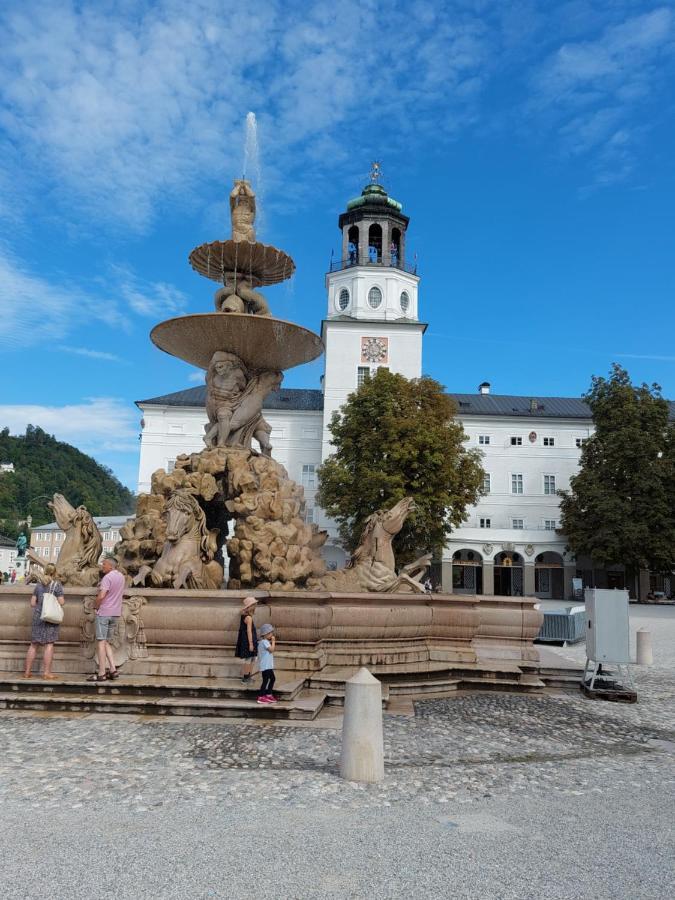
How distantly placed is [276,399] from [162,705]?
52901mm

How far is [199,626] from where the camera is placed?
8336mm

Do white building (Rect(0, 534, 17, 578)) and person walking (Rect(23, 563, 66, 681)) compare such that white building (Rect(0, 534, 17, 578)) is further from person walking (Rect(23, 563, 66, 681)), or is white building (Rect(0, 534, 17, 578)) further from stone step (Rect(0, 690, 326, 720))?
stone step (Rect(0, 690, 326, 720))

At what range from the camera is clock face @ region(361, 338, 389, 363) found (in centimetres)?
5438

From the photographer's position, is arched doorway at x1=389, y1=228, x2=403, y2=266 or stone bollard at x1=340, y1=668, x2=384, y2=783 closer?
stone bollard at x1=340, y1=668, x2=384, y2=783

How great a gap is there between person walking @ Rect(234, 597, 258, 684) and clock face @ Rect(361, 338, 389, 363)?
47146mm

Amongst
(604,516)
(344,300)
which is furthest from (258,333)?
(344,300)

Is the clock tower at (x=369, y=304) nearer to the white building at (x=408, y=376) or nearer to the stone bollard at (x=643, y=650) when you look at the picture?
the white building at (x=408, y=376)

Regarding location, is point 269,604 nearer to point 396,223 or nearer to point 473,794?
point 473,794

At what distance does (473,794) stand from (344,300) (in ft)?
175

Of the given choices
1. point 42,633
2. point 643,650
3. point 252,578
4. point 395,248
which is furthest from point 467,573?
point 42,633

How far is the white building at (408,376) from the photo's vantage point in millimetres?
52031

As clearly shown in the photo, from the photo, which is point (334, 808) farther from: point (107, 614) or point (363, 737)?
point (107, 614)

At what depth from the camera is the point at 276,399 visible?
5972 centimetres

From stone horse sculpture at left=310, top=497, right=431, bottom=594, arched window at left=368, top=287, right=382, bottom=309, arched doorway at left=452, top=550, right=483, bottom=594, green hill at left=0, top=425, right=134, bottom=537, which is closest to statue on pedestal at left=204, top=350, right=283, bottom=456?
stone horse sculpture at left=310, top=497, right=431, bottom=594
